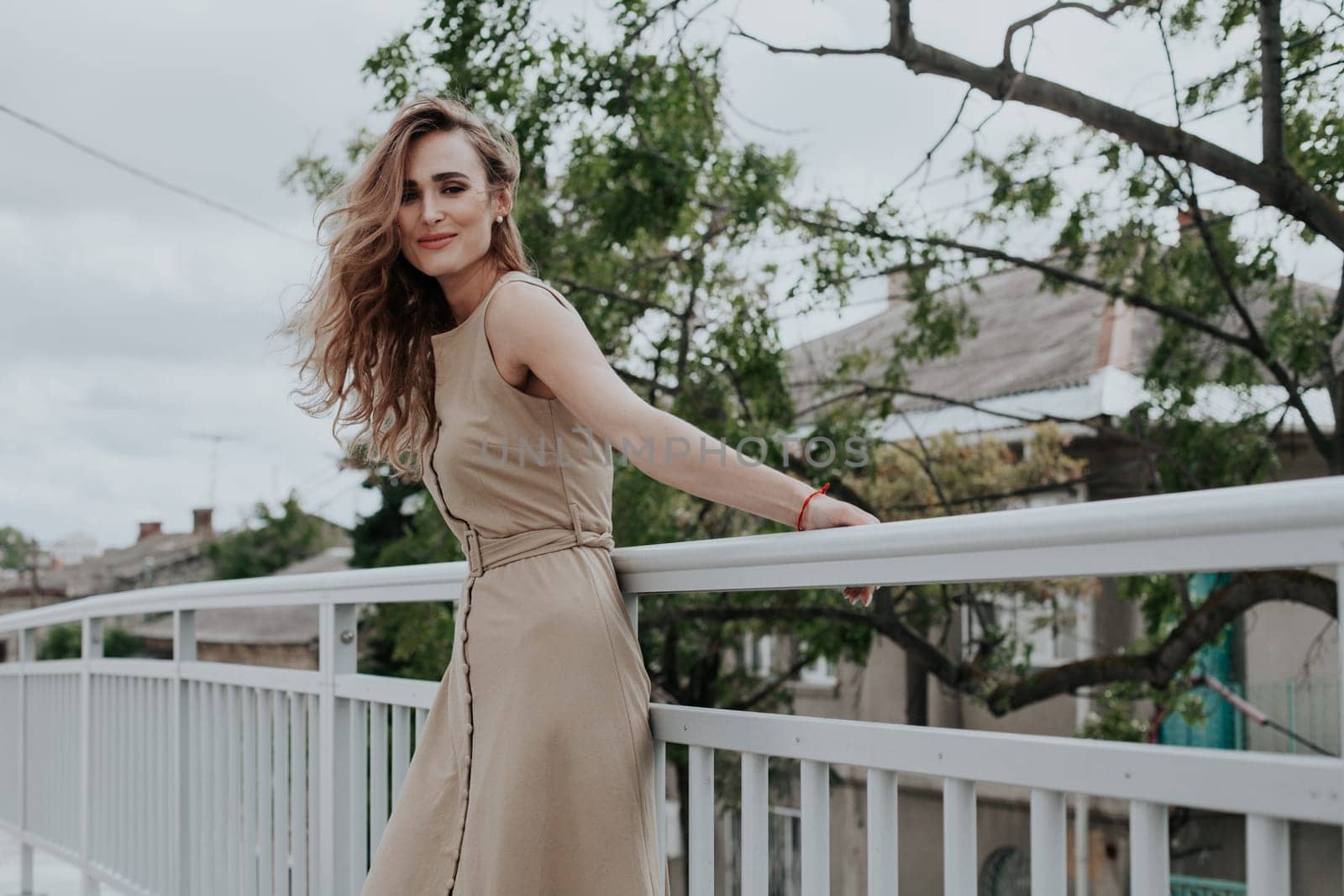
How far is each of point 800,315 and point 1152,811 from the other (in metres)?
6.27

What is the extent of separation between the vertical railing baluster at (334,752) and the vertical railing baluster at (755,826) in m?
1.17

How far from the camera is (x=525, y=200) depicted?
7594mm

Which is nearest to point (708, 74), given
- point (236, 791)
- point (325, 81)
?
point (236, 791)

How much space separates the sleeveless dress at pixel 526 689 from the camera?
153 cm

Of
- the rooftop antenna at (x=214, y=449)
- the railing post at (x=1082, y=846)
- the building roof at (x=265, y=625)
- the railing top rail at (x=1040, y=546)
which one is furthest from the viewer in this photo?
the rooftop antenna at (x=214, y=449)

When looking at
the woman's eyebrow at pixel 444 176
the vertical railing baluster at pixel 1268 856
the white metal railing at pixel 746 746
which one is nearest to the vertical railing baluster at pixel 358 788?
the white metal railing at pixel 746 746

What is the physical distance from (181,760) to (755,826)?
6.76ft

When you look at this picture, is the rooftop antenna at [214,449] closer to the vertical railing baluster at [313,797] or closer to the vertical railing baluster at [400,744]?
the vertical railing baluster at [313,797]

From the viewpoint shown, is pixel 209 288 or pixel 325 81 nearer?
pixel 325 81

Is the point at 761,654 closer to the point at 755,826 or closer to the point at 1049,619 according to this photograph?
the point at 1049,619

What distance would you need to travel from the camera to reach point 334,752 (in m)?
2.41

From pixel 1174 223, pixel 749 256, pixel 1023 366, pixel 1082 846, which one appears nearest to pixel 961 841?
pixel 1174 223

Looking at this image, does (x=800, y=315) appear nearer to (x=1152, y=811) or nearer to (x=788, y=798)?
(x=1152, y=811)

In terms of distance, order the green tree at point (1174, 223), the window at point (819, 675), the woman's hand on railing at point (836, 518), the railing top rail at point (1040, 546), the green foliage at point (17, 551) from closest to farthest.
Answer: the railing top rail at point (1040, 546), the woman's hand on railing at point (836, 518), the green tree at point (1174, 223), the window at point (819, 675), the green foliage at point (17, 551)
